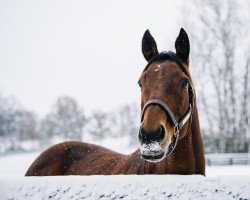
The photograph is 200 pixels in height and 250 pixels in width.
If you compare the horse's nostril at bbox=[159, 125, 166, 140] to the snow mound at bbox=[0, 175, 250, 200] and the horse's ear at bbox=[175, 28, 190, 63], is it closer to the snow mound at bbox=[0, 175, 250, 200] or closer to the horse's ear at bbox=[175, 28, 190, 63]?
the snow mound at bbox=[0, 175, 250, 200]


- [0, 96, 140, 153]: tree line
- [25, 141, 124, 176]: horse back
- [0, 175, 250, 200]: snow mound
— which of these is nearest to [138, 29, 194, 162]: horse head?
[0, 175, 250, 200]: snow mound

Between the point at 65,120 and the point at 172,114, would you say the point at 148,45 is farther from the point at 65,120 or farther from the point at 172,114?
the point at 65,120

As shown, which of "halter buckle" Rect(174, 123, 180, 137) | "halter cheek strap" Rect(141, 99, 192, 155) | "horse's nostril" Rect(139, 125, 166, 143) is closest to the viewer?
"horse's nostril" Rect(139, 125, 166, 143)

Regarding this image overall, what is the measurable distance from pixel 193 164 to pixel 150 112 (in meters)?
0.87

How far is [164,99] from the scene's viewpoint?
9.77ft

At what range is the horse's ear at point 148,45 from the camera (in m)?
3.72

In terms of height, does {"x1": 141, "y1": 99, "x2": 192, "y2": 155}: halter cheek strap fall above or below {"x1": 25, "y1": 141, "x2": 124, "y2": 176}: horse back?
above

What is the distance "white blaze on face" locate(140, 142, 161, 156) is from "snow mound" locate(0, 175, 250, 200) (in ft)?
3.15

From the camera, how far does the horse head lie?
2625 mm

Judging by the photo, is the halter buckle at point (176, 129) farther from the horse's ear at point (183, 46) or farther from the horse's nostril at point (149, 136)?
the horse's ear at point (183, 46)

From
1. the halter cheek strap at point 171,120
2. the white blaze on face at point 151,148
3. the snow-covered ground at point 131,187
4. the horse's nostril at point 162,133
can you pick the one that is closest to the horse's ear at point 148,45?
the halter cheek strap at point 171,120

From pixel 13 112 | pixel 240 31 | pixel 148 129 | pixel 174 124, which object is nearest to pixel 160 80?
pixel 174 124

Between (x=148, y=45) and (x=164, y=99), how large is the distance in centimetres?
96

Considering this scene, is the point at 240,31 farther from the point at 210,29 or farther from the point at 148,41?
the point at 148,41
